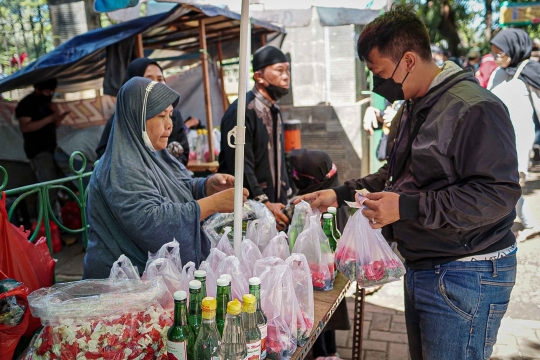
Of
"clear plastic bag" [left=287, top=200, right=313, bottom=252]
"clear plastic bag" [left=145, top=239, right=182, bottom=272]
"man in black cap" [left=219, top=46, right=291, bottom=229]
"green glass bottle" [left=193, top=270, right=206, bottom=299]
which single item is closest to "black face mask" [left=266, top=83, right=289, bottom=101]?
"man in black cap" [left=219, top=46, right=291, bottom=229]

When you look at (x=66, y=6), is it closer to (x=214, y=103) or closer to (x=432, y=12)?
(x=214, y=103)

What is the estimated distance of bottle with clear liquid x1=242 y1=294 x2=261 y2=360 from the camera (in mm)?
1428

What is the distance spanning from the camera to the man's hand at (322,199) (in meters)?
2.46

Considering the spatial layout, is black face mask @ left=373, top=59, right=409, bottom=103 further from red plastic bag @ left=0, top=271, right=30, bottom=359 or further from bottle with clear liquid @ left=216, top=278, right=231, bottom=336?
red plastic bag @ left=0, top=271, right=30, bottom=359

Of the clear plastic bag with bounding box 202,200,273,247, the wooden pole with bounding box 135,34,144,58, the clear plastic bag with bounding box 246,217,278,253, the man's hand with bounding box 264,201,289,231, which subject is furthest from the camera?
the wooden pole with bounding box 135,34,144,58

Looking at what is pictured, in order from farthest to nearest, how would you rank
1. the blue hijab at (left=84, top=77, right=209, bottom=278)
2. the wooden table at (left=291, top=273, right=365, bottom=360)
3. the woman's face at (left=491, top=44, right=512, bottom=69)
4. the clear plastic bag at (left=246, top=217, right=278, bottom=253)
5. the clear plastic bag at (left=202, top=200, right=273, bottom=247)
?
1. the woman's face at (left=491, top=44, right=512, bottom=69)
2. the clear plastic bag at (left=202, top=200, right=273, bottom=247)
3. the clear plastic bag at (left=246, top=217, right=278, bottom=253)
4. the blue hijab at (left=84, top=77, right=209, bottom=278)
5. the wooden table at (left=291, top=273, right=365, bottom=360)

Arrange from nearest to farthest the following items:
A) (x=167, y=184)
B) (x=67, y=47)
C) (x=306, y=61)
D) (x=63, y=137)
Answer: (x=167, y=184), (x=67, y=47), (x=63, y=137), (x=306, y=61)

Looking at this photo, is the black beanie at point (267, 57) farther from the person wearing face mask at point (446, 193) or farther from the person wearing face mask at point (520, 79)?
the person wearing face mask at point (520, 79)

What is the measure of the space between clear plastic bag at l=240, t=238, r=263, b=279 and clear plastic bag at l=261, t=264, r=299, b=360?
0.20 metres

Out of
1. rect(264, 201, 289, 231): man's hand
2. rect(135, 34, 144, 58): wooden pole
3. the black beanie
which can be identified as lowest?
rect(264, 201, 289, 231): man's hand

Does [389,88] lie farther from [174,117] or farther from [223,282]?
[174,117]

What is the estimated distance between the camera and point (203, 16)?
5223 millimetres

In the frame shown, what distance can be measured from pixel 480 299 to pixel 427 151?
62 cm

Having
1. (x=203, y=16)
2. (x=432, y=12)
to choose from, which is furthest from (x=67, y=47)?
(x=432, y=12)
